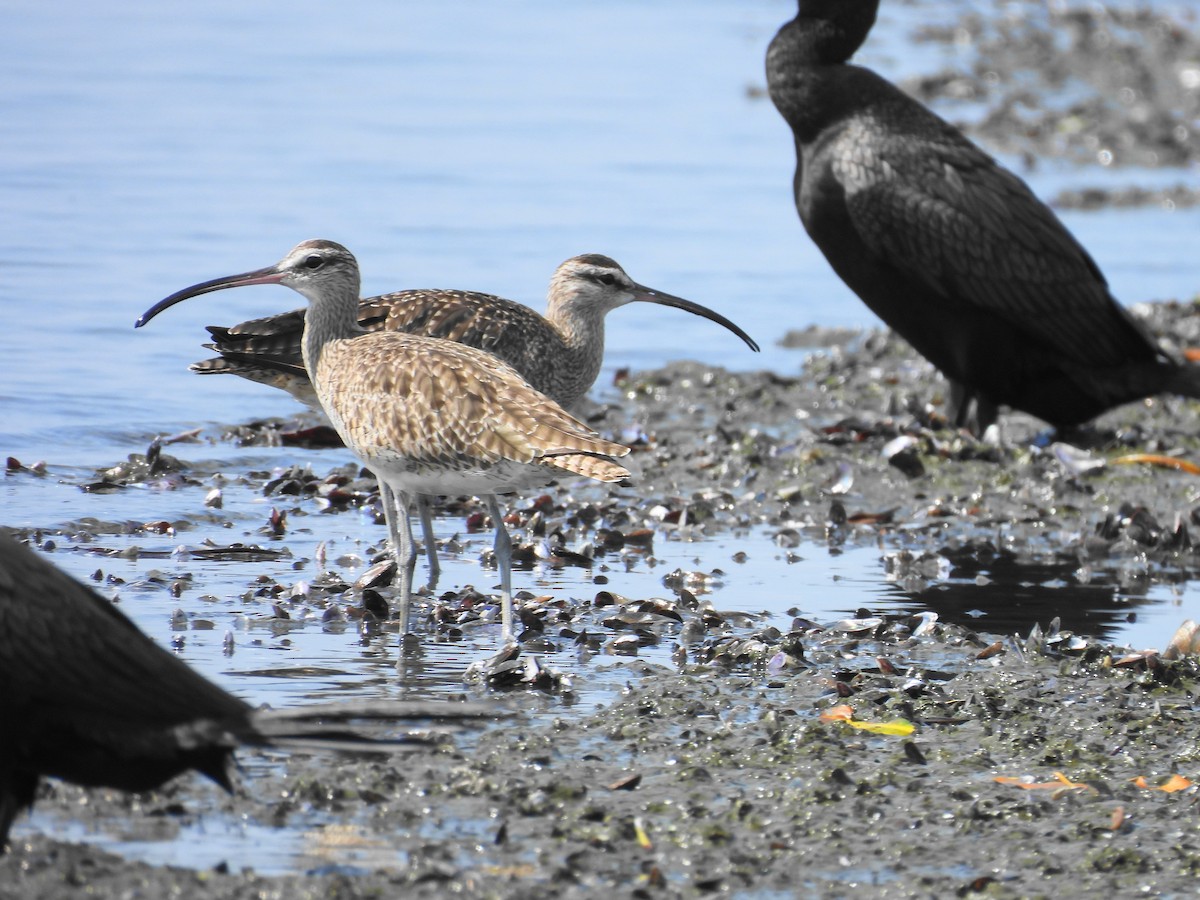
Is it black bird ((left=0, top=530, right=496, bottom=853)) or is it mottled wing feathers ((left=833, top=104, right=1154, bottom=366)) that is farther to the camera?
mottled wing feathers ((left=833, top=104, right=1154, bottom=366))

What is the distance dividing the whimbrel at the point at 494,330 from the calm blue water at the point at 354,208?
0.75 metres

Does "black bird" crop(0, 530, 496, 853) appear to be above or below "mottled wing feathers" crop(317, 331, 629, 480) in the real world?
below

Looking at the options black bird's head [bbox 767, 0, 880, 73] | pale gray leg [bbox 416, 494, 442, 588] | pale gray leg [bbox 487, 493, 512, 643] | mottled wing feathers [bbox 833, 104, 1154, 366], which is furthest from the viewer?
black bird's head [bbox 767, 0, 880, 73]

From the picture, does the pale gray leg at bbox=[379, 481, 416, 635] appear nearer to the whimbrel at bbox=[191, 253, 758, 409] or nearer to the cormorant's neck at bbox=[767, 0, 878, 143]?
the whimbrel at bbox=[191, 253, 758, 409]

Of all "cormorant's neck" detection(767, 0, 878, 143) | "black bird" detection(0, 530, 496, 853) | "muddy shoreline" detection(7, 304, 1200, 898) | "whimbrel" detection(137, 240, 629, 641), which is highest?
"cormorant's neck" detection(767, 0, 878, 143)

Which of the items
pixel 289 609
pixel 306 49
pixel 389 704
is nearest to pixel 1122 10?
pixel 306 49

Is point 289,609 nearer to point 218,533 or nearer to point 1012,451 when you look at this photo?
point 218,533

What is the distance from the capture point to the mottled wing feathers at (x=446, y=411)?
6.48 m

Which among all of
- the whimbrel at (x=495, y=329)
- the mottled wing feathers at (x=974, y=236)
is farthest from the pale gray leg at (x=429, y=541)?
the mottled wing feathers at (x=974, y=236)

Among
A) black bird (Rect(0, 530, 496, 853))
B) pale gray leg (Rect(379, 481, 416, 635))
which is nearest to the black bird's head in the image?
pale gray leg (Rect(379, 481, 416, 635))

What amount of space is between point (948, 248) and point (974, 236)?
162mm

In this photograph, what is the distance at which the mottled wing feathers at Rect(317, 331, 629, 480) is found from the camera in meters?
6.48

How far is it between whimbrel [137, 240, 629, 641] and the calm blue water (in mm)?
635

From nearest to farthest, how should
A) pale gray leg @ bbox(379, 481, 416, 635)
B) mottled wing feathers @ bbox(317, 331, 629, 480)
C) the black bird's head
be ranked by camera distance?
mottled wing feathers @ bbox(317, 331, 629, 480)
pale gray leg @ bbox(379, 481, 416, 635)
the black bird's head
